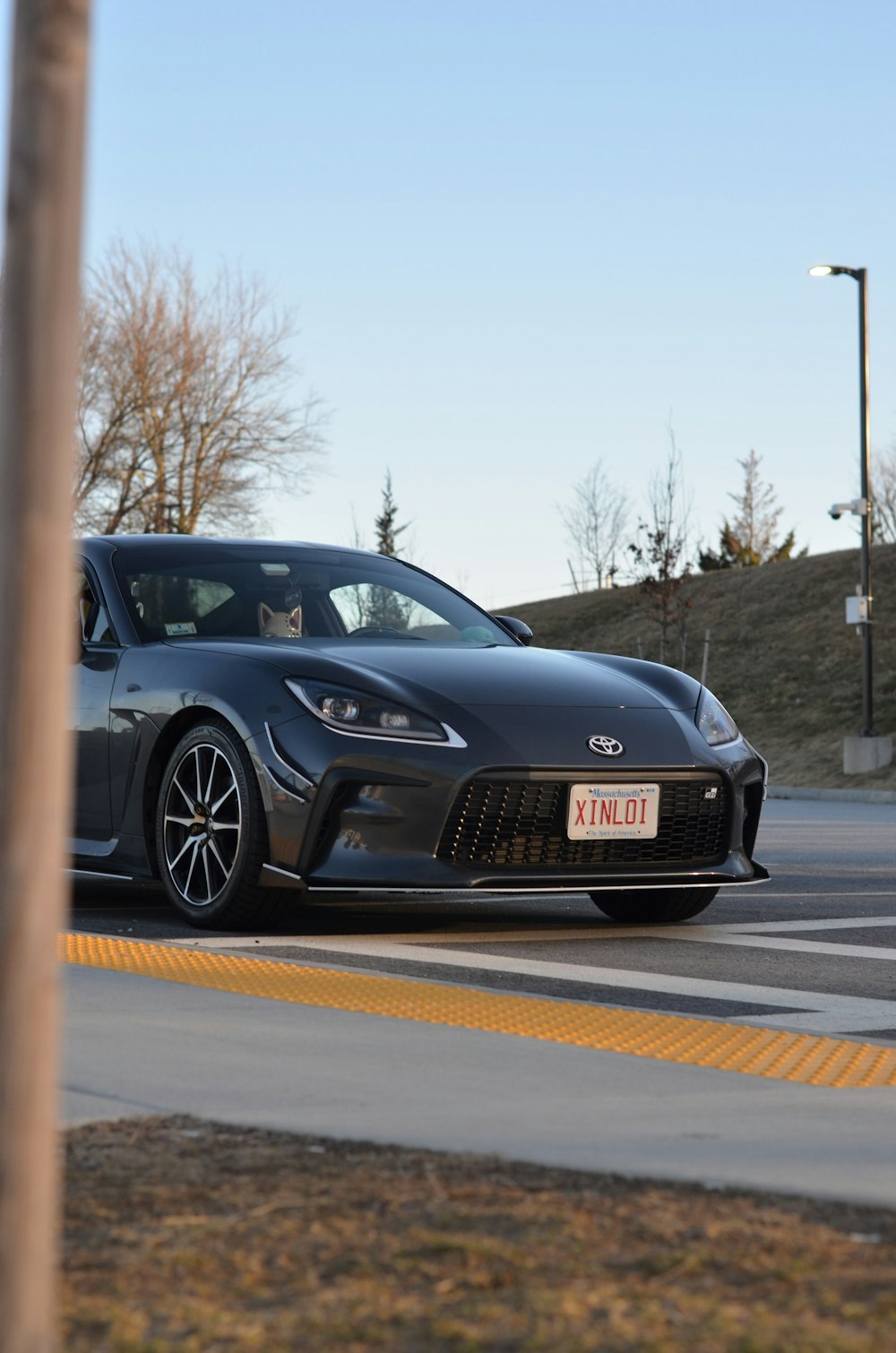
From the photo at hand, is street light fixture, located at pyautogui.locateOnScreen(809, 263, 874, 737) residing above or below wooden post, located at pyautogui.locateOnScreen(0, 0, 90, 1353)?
above

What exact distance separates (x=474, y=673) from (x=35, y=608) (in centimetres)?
506

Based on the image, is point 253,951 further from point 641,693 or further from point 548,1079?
point 548,1079

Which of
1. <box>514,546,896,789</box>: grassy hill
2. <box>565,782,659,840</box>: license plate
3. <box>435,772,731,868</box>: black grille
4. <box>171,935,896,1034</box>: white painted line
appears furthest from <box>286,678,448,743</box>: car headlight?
<box>514,546,896,789</box>: grassy hill

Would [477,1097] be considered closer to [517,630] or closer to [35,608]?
[35,608]

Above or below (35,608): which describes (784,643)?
above

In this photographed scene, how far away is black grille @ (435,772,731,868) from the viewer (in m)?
6.68

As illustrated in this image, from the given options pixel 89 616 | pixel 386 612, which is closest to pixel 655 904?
pixel 386 612

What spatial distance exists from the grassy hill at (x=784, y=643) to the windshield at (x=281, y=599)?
18.2 meters

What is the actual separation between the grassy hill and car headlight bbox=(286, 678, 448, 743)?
19632 mm

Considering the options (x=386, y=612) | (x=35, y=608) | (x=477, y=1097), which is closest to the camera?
(x=35, y=608)

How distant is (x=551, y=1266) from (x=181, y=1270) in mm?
512

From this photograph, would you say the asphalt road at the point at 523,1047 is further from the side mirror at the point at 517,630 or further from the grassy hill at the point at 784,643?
the grassy hill at the point at 784,643

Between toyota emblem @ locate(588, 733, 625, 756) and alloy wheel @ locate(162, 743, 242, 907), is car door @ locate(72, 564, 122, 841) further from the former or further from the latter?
toyota emblem @ locate(588, 733, 625, 756)

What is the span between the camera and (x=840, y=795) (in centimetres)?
2428
